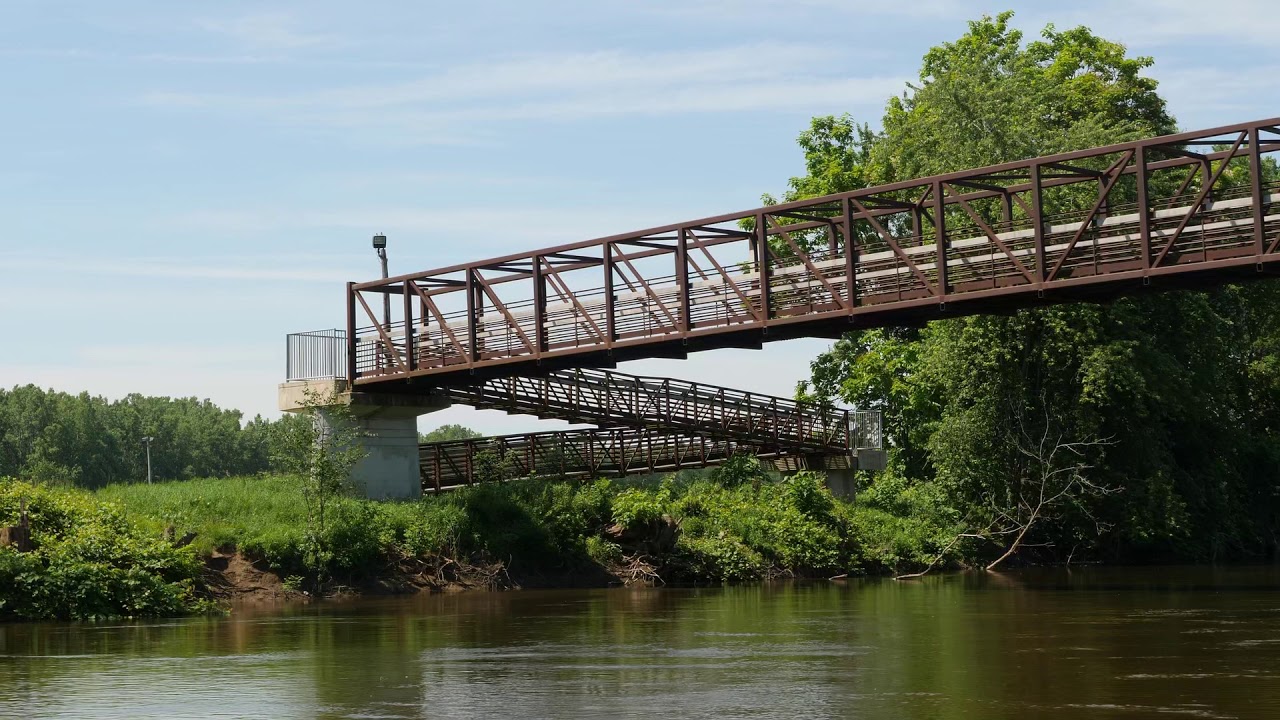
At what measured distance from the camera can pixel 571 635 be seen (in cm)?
2242

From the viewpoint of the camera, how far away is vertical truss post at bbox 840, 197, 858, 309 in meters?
32.9

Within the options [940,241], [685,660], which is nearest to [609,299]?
[940,241]

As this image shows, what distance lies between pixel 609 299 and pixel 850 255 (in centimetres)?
624

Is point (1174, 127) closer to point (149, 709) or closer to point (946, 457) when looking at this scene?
point (946, 457)

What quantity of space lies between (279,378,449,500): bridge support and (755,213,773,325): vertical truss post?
1111cm

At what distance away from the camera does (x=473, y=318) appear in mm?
39438

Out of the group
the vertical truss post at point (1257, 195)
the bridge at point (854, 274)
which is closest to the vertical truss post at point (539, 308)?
the bridge at point (854, 274)

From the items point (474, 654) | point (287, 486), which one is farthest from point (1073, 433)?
point (474, 654)

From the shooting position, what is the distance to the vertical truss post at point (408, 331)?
40.3 m

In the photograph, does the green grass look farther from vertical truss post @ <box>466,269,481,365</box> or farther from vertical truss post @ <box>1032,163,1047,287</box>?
vertical truss post @ <box>1032,163,1047,287</box>

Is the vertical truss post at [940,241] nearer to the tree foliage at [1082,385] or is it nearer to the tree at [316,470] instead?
the tree foliage at [1082,385]

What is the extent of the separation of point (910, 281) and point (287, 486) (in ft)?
50.4

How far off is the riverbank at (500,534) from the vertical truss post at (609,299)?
174 inches

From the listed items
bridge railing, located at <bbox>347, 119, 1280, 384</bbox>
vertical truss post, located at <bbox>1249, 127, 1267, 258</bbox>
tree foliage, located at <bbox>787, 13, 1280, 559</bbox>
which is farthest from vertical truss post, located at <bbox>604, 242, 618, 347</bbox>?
vertical truss post, located at <bbox>1249, 127, 1267, 258</bbox>
